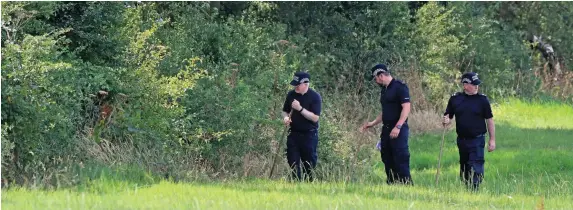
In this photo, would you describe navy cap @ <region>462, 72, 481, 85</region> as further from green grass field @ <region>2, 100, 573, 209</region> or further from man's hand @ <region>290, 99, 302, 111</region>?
man's hand @ <region>290, 99, 302, 111</region>

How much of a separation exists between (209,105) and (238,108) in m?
0.45

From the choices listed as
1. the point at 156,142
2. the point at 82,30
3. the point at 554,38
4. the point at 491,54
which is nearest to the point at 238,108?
the point at 156,142

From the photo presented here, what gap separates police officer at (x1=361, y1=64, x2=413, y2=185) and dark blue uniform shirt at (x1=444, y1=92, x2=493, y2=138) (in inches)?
26.8

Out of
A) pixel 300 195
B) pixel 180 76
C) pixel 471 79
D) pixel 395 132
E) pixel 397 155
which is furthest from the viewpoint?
pixel 180 76

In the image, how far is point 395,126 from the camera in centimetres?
1447

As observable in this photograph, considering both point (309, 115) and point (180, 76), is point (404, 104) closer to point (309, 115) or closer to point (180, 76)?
point (309, 115)

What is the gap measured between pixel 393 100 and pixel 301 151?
1.43 metres

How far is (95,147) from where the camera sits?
1433 cm

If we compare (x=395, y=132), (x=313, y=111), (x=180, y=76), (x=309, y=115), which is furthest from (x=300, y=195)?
(x=180, y=76)

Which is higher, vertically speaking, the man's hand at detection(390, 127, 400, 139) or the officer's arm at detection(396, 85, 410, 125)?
the officer's arm at detection(396, 85, 410, 125)

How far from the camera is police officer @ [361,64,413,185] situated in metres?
14.5

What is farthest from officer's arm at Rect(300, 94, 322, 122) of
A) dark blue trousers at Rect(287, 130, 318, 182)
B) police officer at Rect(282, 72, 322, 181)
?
dark blue trousers at Rect(287, 130, 318, 182)

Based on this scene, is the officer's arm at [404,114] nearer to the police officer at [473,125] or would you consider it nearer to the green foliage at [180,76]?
the police officer at [473,125]

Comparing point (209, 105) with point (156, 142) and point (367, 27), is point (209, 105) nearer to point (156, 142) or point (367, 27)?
point (156, 142)
